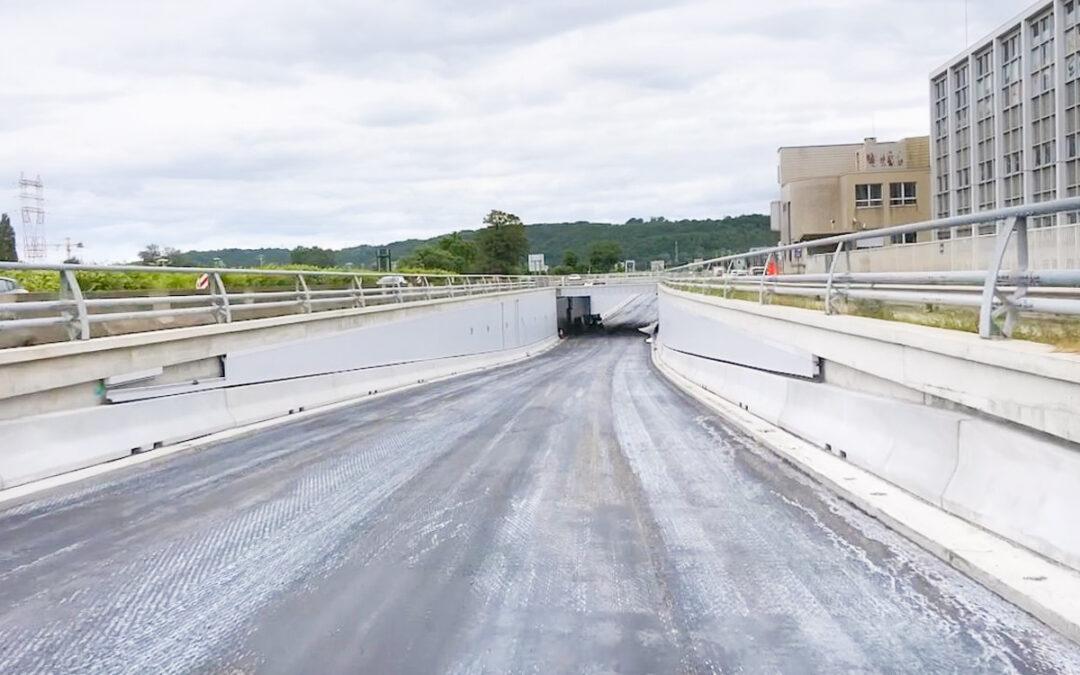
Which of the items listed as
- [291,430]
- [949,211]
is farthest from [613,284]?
[291,430]

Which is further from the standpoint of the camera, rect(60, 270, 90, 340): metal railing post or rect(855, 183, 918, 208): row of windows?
rect(855, 183, 918, 208): row of windows

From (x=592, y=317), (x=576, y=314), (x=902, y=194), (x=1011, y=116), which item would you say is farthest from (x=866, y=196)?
(x=576, y=314)

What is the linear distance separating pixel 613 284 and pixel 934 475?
7437 centimetres

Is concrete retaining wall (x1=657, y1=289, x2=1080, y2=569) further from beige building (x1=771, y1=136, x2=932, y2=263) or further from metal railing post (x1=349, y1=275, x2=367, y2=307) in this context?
beige building (x1=771, y1=136, x2=932, y2=263)

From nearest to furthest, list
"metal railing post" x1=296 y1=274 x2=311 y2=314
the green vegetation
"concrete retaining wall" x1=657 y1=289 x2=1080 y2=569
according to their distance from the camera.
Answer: "concrete retaining wall" x1=657 y1=289 x2=1080 y2=569
the green vegetation
"metal railing post" x1=296 y1=274 x2=311 y2=314

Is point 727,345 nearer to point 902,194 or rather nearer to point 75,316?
point 75,316

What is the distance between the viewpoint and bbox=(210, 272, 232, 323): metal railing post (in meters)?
15.7

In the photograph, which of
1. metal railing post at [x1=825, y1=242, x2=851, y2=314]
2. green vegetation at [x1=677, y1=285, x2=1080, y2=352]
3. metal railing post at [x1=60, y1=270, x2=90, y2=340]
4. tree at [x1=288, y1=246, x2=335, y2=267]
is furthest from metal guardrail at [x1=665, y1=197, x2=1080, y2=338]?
tree at [x1=288, y1=246, x2=335, y2=267]

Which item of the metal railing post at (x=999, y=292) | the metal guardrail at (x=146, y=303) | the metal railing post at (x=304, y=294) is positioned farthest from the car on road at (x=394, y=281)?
the metal railing post at (x=999, y=292)

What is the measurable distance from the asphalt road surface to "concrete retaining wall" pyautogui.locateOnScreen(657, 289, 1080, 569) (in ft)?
1.98

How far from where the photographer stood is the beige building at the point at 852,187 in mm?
81875

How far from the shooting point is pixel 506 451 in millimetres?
11516

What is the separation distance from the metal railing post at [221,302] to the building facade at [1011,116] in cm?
3924

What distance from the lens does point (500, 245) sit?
147 metres
